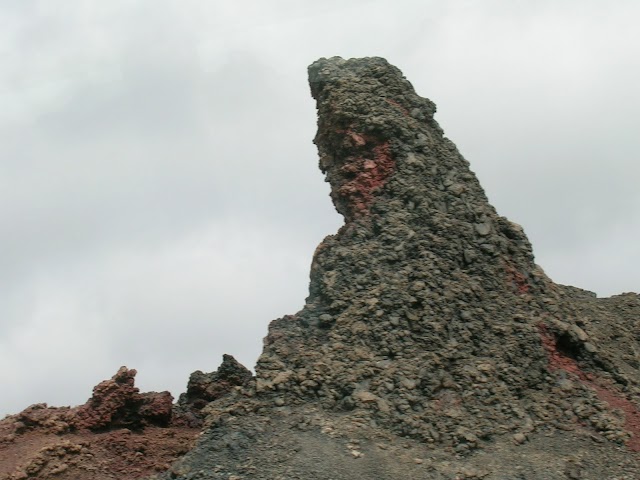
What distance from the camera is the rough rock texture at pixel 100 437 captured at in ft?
62.7

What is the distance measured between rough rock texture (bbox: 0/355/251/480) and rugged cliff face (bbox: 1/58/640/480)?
375 cm

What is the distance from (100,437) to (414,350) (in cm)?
671

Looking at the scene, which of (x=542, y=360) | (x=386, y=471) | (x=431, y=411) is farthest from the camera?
(x=542, y=360)

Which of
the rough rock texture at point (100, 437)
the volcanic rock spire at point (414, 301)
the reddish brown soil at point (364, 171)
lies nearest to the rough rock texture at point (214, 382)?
the rough rock texture at point (100, 437)

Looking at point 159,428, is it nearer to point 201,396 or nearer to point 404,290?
point 201,396

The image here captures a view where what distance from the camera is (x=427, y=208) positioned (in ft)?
64.1

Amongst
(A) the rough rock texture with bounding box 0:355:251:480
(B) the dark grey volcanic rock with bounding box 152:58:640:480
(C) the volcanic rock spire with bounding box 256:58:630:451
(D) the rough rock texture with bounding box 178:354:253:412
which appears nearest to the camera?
(B) the dark grey volcanic rock with bounding box 152:58:640:480

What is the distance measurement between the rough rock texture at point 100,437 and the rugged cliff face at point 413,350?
3748mm

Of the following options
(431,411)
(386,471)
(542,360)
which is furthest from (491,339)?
(386,471)

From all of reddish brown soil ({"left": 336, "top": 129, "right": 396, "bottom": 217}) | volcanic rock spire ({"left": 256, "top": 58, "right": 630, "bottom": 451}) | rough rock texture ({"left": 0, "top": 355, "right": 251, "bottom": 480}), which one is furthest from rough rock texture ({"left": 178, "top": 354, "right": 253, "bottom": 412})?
reddish brown soil ({"left": 336, "top": 129, "right": 396, "bottom": 217})

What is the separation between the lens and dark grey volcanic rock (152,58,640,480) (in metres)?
16.0

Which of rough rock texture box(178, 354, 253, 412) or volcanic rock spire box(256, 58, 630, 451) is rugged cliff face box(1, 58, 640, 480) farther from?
rough rock texture box(178, 354, 253, 412)

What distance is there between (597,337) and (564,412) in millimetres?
3421

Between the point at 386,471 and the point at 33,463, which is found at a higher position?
the point at 33,463
